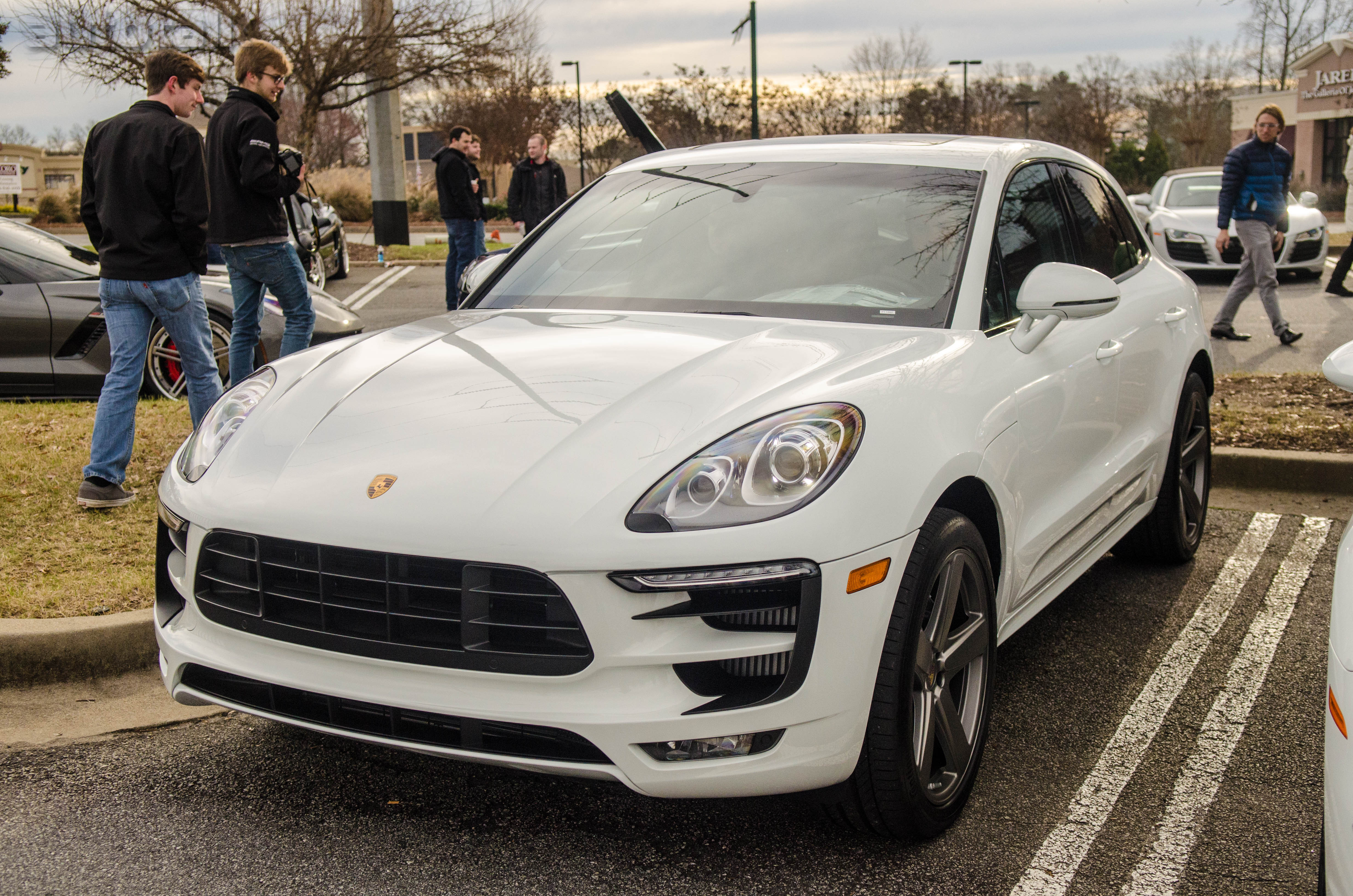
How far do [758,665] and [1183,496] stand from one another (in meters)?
3.03

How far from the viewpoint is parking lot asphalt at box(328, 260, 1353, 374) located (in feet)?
31.9

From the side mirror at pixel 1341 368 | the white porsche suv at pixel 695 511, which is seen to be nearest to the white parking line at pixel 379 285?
the white porsche suv at pixel 695 511

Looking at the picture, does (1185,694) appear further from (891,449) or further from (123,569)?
(123,569)

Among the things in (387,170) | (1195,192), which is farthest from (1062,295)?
(387,170)

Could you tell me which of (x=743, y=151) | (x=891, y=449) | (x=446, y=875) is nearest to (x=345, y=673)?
(x=446, y=875)

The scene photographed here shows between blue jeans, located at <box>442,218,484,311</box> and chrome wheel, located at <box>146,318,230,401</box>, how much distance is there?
16.3 ft

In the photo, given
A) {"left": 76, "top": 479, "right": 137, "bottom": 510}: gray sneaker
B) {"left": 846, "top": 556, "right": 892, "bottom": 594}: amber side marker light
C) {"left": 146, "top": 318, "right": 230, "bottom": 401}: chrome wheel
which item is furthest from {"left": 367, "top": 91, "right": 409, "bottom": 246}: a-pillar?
{"left": 846, "top": 556, "right": 892, "bottom": 594}: amber side marker light

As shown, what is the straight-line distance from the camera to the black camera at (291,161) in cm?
623

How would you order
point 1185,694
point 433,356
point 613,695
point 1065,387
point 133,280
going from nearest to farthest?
point 613,695 → point 433,356 → point 1065,387 → point 1185,694 → point 133,280

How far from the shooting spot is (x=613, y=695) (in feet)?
7.84

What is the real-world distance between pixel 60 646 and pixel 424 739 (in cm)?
188

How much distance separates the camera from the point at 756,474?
2.53 m

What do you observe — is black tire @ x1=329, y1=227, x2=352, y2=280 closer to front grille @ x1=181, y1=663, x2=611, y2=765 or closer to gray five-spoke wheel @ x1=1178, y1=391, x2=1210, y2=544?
gray five-spoke wheel @ x1=1178, y1=391, x2=1210, y2=544

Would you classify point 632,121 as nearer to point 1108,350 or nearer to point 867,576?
point 1108,350
